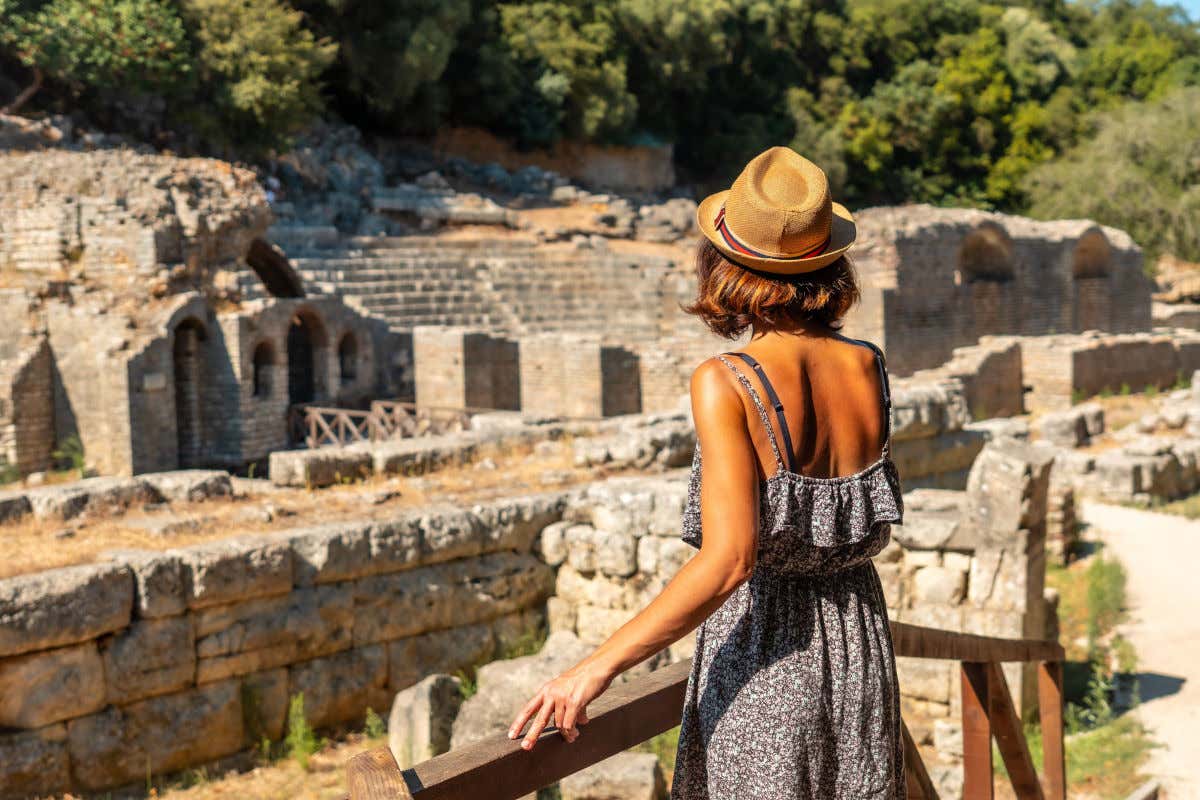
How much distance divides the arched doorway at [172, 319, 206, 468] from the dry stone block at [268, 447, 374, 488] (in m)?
8.68

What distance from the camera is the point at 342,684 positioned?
19.9ft

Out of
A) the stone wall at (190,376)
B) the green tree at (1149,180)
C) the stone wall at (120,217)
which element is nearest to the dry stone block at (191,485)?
the stone wall at (190,376)

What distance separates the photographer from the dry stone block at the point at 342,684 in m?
5.95

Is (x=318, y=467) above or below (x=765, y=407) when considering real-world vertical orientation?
below

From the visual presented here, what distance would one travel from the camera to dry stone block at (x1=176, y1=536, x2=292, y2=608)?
556 cm

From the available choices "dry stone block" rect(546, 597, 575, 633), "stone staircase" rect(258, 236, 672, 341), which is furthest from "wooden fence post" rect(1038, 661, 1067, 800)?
"stone staircase" rect(258, 236, 672, 341)

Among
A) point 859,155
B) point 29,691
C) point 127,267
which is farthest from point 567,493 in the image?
point 859,155

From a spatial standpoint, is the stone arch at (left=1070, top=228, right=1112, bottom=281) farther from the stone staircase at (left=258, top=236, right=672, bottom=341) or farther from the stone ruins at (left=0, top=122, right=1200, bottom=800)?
the stone staircase at (left=258, top=236, right=672, bottom=341)

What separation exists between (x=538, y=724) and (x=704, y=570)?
351 mm

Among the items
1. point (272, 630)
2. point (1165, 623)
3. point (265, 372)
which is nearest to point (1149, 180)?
point (265, 372)

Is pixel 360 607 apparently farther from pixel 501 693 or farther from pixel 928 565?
pixel 928 565

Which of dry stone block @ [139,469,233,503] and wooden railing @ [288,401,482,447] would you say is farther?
wooden railing @ [288,401,482,447]

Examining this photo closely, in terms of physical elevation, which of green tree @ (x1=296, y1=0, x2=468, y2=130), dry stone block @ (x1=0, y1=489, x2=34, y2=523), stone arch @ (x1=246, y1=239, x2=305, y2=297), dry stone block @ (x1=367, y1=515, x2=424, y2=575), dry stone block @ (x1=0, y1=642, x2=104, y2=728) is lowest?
dry stone block @ (x1=0, y1=642, x2=104, y2=728)

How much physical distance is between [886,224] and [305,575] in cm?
1775
